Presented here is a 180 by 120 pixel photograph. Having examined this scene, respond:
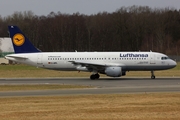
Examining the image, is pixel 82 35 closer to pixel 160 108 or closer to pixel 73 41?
pixel 73 41

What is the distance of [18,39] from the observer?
44.7m

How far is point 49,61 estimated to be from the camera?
43.4 metres

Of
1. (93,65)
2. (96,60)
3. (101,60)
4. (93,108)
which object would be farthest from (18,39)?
(93,108)

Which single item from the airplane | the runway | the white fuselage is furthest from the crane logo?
the runway

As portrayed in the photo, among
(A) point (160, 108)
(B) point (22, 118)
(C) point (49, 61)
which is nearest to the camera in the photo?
(B) point (22, 118)

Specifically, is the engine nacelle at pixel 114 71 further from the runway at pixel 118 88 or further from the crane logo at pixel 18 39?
the crane logo at pixel 18 39

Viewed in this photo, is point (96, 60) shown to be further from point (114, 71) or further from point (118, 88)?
point (118, 88)

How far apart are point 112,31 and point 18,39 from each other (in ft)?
239

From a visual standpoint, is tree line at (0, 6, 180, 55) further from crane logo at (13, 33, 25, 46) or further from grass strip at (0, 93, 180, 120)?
grass strip at (0, 93, 180, 120)

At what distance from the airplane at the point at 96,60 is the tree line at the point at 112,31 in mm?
59649

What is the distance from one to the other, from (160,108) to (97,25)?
107 meters

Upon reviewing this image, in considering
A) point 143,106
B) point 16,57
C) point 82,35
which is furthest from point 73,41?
point 143,106

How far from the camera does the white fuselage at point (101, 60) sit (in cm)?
4203

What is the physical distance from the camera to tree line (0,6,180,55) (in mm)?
109562
